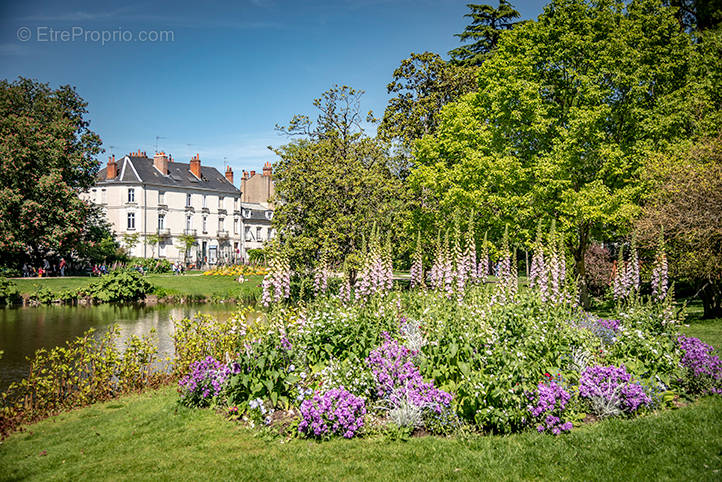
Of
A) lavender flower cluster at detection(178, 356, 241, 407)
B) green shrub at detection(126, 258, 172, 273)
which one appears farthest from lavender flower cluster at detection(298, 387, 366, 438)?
green shrub at detection(126, 258, 172, 273)

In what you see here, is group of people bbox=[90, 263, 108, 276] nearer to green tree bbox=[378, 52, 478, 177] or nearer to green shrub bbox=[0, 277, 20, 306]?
green shrub bbox=[0, 277, 20, 306]

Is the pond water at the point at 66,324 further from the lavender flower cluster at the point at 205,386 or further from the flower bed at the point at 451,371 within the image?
the flower bed at the point at 451,371

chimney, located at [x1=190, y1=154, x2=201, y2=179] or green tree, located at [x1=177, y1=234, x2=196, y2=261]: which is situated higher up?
chimney, located at [x1=190, y1=154, x2=201, y2=179]

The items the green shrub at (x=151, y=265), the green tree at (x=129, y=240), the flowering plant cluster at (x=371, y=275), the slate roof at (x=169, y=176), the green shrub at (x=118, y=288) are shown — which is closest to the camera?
the flowering plant cluster at (x=371, y=275)

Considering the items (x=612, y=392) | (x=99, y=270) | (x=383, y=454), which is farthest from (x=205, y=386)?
(x=99, y=270)

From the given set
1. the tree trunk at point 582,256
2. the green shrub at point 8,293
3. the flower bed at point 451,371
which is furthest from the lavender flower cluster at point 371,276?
the green shrub at point 8,293

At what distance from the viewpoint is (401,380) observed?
24.2ft

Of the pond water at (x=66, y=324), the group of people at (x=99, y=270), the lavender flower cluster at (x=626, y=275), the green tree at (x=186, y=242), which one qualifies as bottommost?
the pond water at (x=66, y=324)

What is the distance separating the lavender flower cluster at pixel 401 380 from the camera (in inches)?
269

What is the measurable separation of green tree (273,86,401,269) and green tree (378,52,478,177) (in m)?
3.48

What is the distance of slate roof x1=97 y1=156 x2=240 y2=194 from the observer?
57250mm

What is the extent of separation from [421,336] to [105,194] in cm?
5853

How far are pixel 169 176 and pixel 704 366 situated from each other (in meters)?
61.6

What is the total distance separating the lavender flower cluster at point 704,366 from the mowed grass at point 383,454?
34 centimetres
